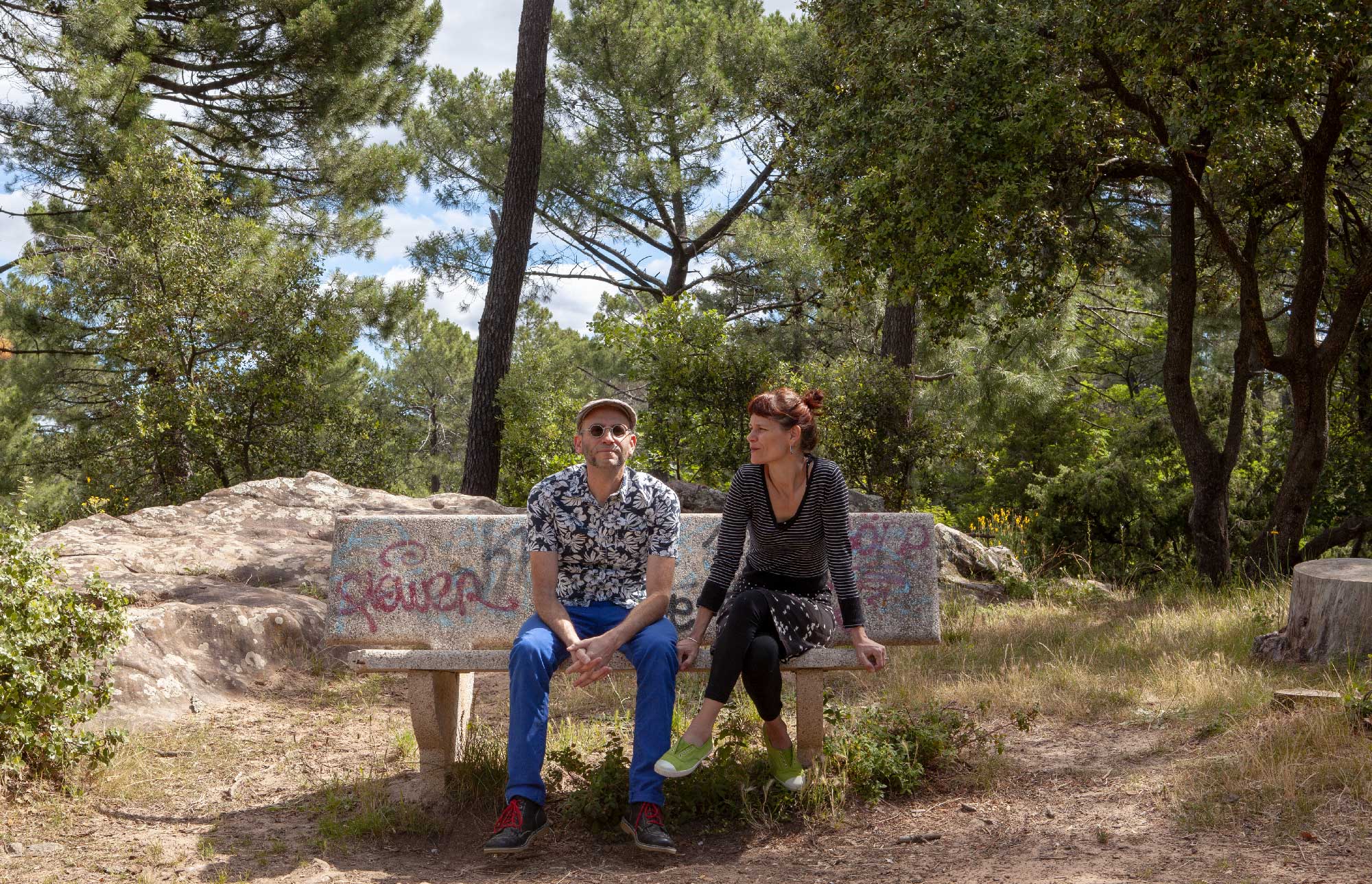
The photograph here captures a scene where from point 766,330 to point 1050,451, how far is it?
4523 millimetres

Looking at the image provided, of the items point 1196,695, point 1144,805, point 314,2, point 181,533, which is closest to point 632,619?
point 1144,805

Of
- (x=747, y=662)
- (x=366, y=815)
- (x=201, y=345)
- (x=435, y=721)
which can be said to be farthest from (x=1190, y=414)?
(x=201, y=345)

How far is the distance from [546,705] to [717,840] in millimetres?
705

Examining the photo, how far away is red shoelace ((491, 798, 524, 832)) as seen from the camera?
3346 mm

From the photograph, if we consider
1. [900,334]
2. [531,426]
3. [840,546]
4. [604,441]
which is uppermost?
[900,334]

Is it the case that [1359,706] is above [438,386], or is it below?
below

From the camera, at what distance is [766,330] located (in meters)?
16.8

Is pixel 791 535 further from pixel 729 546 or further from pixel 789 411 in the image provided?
pixel 789 411

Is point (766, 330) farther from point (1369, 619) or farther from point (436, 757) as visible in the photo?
point (436, 757)

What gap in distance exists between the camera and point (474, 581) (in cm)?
424

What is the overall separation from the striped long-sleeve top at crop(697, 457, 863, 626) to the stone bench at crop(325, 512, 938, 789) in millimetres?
376

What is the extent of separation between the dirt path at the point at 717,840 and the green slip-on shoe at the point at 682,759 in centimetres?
28

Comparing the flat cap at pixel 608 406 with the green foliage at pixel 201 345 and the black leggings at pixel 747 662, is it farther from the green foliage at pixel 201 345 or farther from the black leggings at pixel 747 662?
the green foliage at pixel 201 345

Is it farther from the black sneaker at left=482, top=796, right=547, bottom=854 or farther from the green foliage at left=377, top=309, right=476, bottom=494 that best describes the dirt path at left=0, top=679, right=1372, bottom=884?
the green foliage at left=377, top=309, right=476, bottom=494
